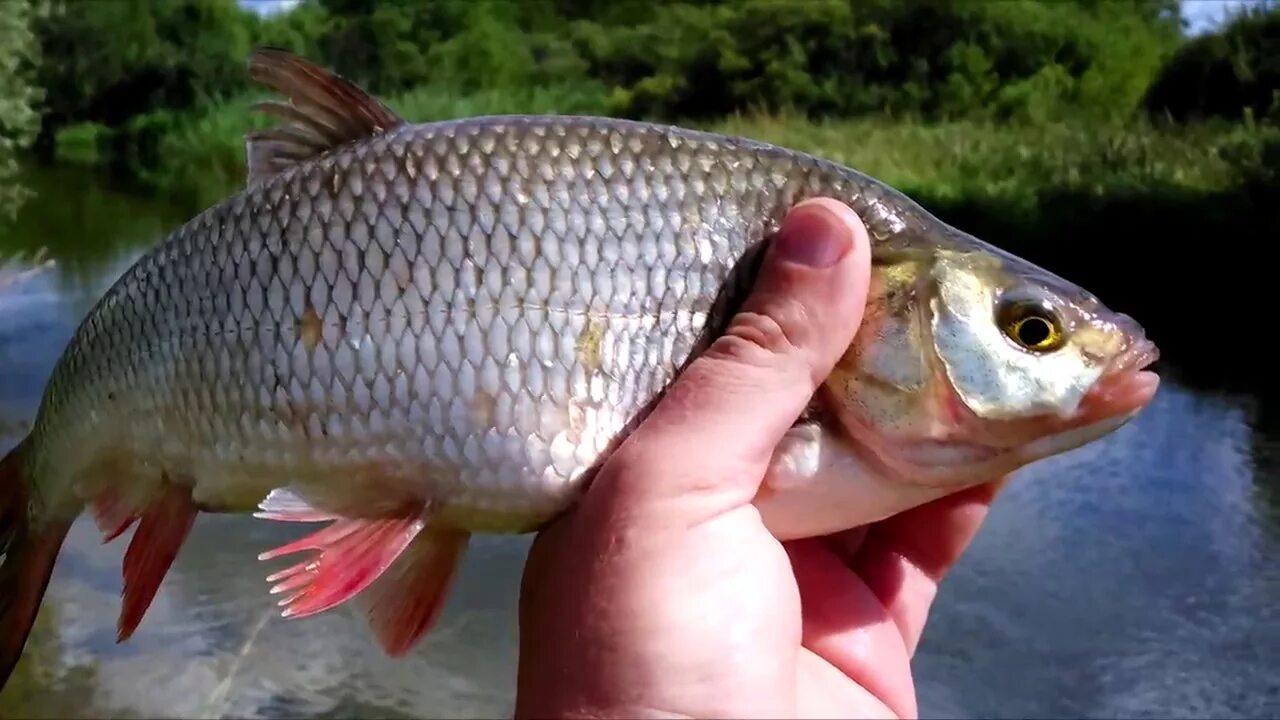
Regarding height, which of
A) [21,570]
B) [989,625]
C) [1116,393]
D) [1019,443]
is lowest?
[989,625]

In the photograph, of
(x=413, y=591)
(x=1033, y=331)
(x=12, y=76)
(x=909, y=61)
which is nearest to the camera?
(x=1033, y=331)

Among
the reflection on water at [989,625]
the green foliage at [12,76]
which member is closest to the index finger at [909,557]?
the reflection on water at [989,625]

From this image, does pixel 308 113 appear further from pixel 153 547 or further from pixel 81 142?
pixel 81 142

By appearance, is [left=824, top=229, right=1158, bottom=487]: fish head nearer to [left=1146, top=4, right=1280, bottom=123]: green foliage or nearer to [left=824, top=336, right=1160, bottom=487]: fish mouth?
[left=824, top=336, right=1160, bottom=487]: fish mouth

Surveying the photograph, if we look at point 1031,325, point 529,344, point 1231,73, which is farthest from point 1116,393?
point 1231,73

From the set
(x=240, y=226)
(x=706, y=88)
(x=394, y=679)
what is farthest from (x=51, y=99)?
(x=240, y=226)
